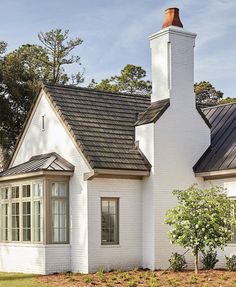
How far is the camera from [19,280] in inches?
749

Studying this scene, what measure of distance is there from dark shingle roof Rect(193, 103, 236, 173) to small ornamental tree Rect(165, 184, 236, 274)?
218 centimetres

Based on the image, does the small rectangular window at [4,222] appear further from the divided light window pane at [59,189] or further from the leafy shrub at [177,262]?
the leafy shrub at [177,262]

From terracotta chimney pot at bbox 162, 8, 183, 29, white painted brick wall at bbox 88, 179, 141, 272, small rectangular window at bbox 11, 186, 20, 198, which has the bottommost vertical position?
white painted brick wall at bbox 88, 179, 141, 272

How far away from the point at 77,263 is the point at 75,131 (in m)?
4.21

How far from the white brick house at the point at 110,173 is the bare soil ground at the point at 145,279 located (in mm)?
1098

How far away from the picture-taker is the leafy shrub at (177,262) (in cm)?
2011

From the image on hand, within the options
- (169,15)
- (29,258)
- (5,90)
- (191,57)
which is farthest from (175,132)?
(5,90)

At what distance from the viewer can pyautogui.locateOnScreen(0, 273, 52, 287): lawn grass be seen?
699 inches

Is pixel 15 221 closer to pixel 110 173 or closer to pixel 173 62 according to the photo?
pixel 110 173

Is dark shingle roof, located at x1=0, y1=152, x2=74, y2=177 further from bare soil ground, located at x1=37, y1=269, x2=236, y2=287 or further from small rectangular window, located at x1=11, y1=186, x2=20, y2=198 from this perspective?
bare soil ground, located at x1=37, y1=269, x2=236, y2=287

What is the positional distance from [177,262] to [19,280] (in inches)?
192

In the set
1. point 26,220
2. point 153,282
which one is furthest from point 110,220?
point 153,282

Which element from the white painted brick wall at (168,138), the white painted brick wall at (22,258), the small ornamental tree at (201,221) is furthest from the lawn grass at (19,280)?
the small ornamental tree at (201,221)

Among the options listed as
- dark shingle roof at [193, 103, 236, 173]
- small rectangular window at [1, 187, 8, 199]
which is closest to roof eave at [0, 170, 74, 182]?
small rectangular window at [1, 187, 8, 199]
